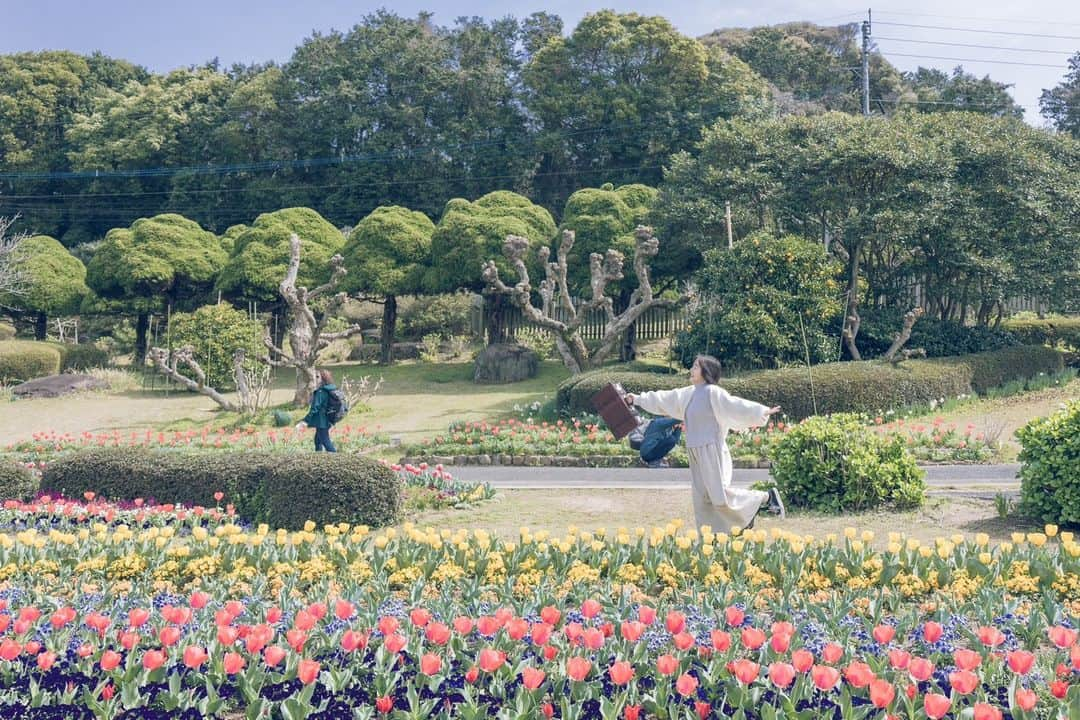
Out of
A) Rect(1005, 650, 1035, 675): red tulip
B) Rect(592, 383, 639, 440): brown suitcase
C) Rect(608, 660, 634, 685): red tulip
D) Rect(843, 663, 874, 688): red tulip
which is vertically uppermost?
Rect(592, 383, 639, 440): brown suitcase

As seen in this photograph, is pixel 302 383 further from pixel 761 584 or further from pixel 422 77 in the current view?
pixel 422 77

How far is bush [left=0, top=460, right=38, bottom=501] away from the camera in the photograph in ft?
31.5

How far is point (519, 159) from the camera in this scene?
39.9 meters

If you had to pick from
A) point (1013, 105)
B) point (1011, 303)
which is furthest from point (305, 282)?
point (1013, 105)

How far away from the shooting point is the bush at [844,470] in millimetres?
8672

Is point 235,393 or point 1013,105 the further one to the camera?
point 1013,105

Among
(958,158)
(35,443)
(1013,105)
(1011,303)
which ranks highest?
(1013,105)

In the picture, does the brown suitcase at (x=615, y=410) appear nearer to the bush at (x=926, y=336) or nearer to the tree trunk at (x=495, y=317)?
the bush at (x=926, y=336)

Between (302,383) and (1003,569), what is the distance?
15166 millimetres

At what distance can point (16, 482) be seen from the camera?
9.66 meters

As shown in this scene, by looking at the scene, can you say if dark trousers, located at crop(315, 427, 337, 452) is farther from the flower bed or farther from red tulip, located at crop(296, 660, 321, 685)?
red tulip, located at crop(296, 660, 321, 685)

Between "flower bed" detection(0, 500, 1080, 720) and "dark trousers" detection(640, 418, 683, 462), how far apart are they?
1.16 metres

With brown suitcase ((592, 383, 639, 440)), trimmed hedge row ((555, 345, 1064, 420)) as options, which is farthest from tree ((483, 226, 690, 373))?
brown suitcase ((592, 383, 639, 440))

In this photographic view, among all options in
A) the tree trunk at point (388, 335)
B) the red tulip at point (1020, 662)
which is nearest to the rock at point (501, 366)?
the tree trunk at point (388, 335)
